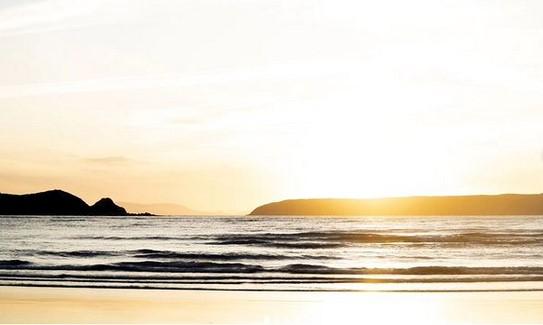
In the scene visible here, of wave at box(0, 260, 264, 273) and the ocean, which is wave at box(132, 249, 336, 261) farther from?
wave at box(0, 260, 264, 273)

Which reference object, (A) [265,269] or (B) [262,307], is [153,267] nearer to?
(A) [265,269]

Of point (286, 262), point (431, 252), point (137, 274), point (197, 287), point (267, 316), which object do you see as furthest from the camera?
point (431, 252)

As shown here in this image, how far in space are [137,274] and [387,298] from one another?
11849 mm

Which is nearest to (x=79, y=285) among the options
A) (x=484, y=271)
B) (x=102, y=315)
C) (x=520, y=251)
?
(x=102, y=315)

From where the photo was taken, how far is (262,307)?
63.5ft

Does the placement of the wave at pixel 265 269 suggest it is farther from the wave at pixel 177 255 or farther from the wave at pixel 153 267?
the wave at pixel 177 255

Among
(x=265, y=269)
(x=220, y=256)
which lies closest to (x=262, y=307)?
(x=265, y=269)

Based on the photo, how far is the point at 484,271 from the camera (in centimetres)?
3153

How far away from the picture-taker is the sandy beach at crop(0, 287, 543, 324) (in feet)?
56.9

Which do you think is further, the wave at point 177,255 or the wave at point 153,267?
the wave at point 177,255

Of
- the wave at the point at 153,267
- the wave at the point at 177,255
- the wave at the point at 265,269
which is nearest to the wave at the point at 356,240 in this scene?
the wave at the point at 177,255

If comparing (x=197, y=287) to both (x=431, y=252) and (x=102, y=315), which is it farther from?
(x=431, y=252)

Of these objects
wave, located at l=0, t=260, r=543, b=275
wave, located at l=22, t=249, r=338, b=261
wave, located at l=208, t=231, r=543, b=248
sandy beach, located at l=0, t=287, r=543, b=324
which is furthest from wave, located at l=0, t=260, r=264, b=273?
wave, located at l=208, t=231, r=543, b=248

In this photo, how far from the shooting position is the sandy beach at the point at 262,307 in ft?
56.9
